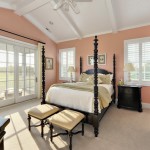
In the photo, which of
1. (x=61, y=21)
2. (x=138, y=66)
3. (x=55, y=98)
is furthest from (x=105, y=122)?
(x=61, y=21)

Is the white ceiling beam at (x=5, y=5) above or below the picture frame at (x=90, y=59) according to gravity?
above

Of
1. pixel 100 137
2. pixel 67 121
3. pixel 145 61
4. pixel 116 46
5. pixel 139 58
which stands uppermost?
pixel 116 46

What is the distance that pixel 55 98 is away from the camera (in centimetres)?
307

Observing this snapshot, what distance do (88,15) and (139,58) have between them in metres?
2.40

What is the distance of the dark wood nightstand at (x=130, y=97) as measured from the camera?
3.64 metres

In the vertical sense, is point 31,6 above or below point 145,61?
above

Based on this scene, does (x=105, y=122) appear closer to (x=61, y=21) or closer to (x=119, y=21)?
(x=119, y=21)

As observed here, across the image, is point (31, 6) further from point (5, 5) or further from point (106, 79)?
point (106, 79)

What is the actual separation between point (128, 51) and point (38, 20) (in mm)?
3915

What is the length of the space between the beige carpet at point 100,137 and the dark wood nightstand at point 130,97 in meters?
0.61

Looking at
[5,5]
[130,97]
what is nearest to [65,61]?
[5,5]

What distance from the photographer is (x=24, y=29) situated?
4.53 meters

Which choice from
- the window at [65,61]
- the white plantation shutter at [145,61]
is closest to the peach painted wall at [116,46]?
the white plantation shutter at [145,61]

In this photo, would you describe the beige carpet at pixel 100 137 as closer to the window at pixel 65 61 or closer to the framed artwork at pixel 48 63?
the framed artwork at pixel 48 63
